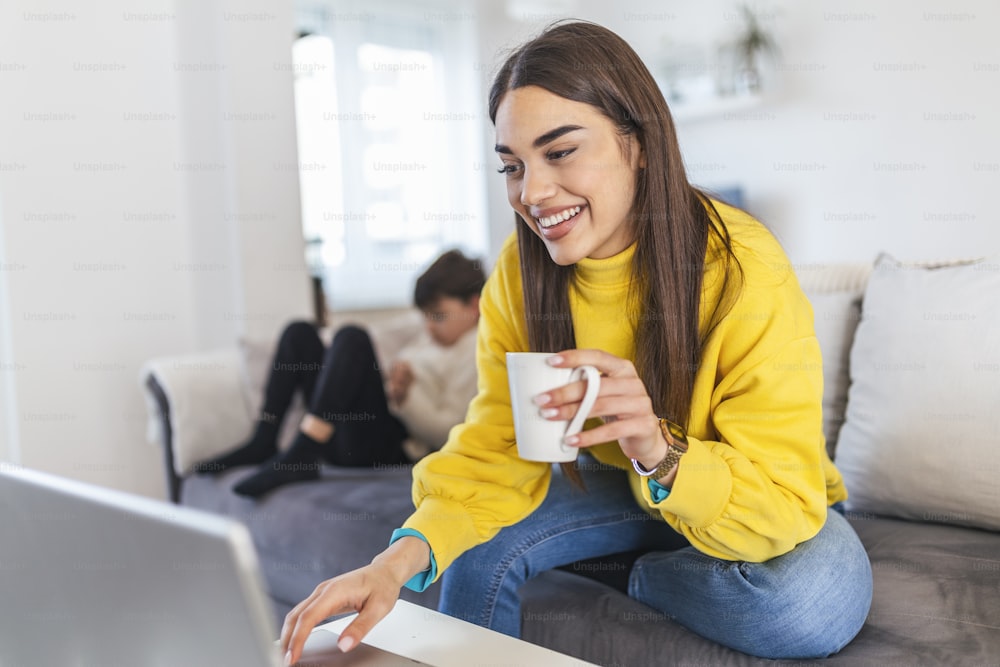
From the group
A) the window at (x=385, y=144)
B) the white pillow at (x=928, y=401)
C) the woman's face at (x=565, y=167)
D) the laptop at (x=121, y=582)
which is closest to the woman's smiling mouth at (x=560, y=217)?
the woman's face at (x=565, y=167)

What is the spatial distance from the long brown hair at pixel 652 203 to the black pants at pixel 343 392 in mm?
1284

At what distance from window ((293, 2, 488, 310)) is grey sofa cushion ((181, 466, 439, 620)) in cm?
182

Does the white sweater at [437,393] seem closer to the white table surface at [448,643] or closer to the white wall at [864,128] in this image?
the white wall at [864,128]

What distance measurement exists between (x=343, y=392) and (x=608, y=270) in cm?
128

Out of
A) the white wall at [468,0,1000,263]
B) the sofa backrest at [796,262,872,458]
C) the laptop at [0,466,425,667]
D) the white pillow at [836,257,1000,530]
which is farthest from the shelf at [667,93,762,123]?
the laptop at [0,466,425,667]

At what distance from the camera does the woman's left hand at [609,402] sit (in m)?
0.79

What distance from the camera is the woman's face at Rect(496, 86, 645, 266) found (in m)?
1.01

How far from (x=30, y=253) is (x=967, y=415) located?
239 cm

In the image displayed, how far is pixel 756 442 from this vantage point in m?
0.98

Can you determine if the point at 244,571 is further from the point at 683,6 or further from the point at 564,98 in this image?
the point at 683,6

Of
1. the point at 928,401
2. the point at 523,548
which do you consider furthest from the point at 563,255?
the point at 928,401

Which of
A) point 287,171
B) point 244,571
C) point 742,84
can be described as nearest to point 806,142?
point 742,84

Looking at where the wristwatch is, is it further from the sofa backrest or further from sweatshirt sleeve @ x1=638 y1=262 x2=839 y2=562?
the sofa backrest

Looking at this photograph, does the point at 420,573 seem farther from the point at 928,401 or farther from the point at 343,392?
the point at 343,392
